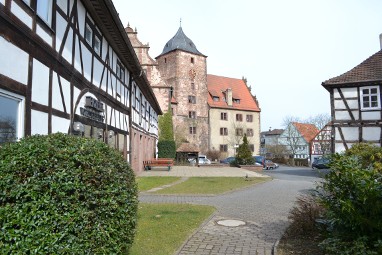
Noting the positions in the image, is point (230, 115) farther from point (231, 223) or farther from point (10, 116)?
point (10, 116)

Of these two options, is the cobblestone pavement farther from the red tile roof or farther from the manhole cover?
the red tile roof

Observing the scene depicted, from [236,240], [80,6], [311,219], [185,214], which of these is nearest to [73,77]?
→ [80,6]

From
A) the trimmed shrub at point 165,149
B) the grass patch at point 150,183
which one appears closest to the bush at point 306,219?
the grass patch at point 150,183

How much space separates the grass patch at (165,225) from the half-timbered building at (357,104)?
17.6 metres

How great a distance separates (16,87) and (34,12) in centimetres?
166

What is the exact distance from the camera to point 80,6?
31.7ft

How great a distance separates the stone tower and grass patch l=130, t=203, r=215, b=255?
43.4m

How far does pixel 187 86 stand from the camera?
56656mm

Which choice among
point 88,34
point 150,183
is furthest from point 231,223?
point 150,183

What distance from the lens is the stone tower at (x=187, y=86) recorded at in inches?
2201

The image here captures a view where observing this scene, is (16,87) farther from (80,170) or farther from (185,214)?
(185,214)

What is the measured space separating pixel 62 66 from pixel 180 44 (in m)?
50.6

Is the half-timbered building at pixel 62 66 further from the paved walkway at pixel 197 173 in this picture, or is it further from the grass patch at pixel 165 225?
the paved walkway at pixel 197 173

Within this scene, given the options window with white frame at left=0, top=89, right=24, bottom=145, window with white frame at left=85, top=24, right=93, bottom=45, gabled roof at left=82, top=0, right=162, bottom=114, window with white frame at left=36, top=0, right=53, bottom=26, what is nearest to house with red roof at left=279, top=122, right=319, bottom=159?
gabled roof at left=82, top=0, right=162, bottom=114
